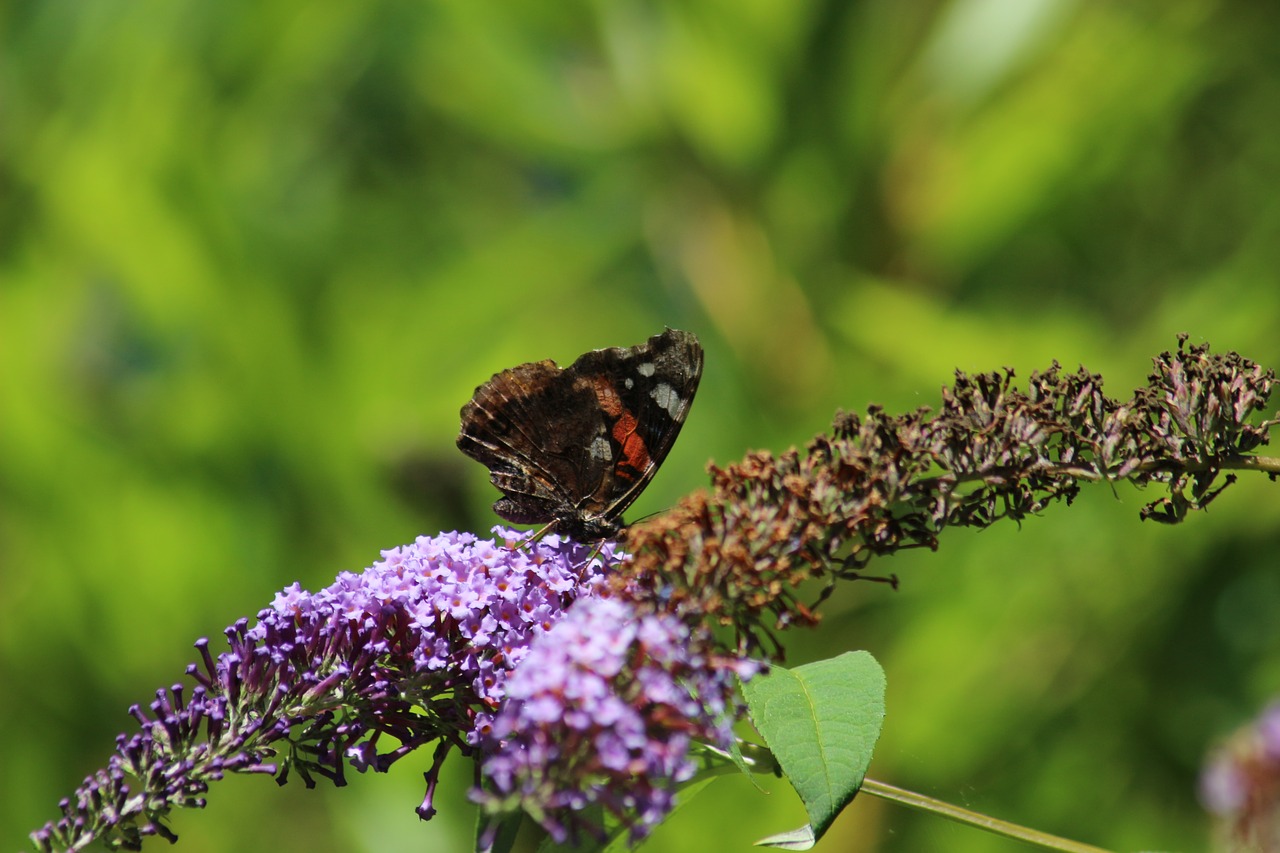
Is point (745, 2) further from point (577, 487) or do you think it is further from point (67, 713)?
point (67, 713)

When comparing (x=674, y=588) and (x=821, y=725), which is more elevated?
(x=674, y=588)

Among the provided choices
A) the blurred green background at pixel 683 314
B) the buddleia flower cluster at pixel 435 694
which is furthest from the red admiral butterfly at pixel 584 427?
the blurred green background at pixel 683 314

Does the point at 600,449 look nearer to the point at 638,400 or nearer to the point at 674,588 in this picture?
the point at 638,400

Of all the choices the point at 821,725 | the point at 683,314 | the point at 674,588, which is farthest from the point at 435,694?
the point at 683,314

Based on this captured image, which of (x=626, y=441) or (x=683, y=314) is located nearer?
(x=626, y=441)

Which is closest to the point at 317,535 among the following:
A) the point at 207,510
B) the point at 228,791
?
the point at 207,510

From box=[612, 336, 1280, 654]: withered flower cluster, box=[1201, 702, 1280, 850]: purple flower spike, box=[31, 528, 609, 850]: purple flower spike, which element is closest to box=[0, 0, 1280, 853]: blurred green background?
box=[1201, 702, 1280, 850]: purple flower spike
